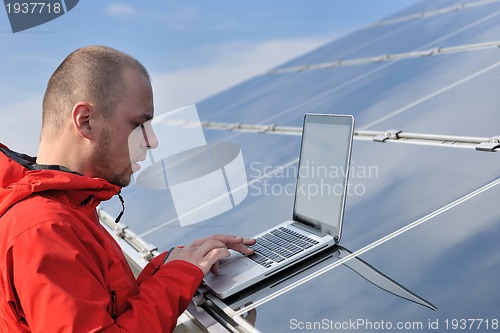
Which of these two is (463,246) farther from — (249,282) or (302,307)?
(249,282)

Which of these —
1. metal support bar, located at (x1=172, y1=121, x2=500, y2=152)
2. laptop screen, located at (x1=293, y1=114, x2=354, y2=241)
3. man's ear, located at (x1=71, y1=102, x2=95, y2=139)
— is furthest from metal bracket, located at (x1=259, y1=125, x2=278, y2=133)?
man's ear, located at (x1=71, y1=102, x2=95, y2=139)

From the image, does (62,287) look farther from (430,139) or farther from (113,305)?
(430,139)

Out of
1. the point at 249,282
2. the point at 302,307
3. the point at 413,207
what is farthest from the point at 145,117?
the point at 413,207

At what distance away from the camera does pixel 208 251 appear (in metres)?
1.41

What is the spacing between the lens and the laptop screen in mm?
A: 1458

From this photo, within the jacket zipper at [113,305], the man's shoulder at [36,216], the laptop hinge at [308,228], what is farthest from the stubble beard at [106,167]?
the laptop hinge at [308,228]

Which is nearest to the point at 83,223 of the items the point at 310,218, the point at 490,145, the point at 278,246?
the point at 278,246

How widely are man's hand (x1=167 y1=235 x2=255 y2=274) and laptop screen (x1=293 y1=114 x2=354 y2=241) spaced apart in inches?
9.3

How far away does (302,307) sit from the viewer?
4.14ft

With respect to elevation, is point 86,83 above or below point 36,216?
above

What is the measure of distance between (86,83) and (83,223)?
0.35 meters

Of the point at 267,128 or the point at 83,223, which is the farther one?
the point at 267,128

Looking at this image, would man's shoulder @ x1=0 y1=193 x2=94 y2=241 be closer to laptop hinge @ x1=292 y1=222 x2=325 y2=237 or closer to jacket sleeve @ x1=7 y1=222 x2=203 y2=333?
jacket sleeve @ x1=7 y1=222 x2=203 y2=333

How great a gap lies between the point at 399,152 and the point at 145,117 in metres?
1.05
